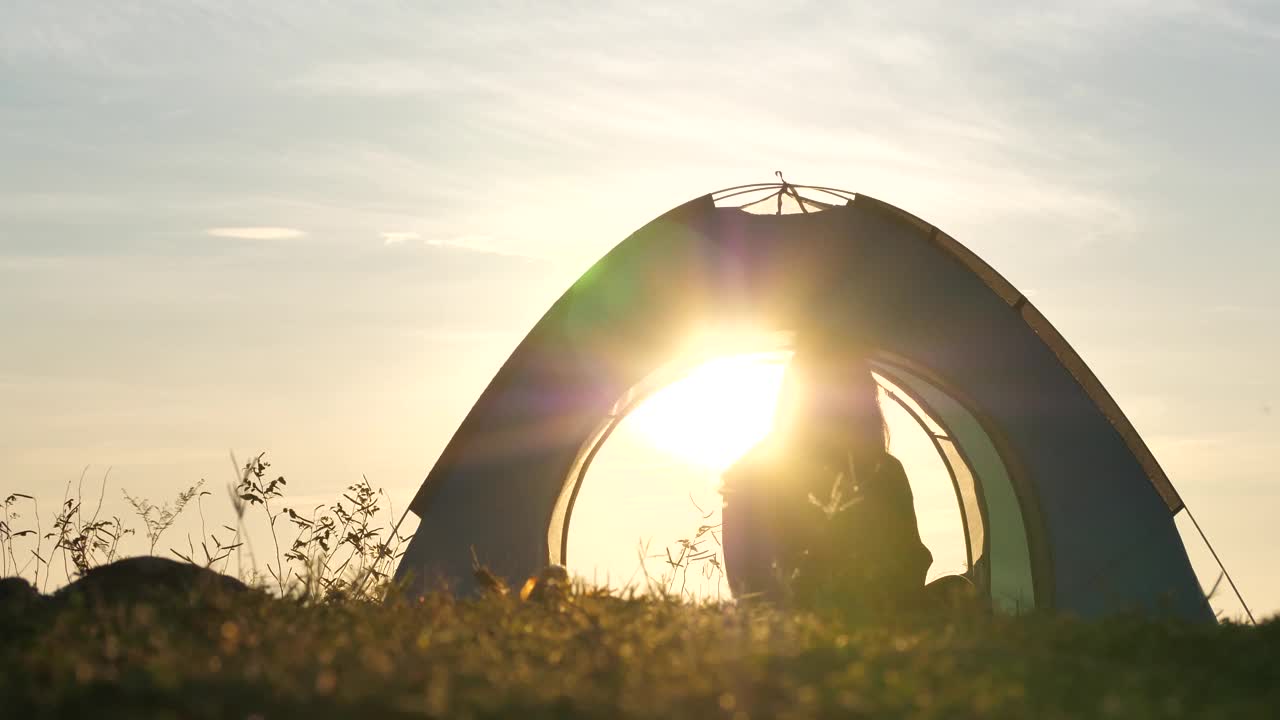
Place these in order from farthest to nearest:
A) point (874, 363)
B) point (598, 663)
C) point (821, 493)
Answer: point (874, 363)
point (821, 493)
point (598, 663)

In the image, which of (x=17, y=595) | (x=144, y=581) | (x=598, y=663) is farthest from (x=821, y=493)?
(x=17, y=595)

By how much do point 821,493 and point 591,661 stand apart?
3.91 m

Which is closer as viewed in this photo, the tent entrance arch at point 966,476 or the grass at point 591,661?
the grass at point 591,661

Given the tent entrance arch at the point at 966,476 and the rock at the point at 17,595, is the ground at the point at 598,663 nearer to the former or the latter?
the rock at the point at 17,595

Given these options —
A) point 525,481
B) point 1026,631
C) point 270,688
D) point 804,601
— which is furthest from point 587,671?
point 525,481

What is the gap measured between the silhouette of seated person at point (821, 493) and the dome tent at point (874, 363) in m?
0.82

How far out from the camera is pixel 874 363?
356 inches

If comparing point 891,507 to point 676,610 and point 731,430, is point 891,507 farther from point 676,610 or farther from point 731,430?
point 676,610

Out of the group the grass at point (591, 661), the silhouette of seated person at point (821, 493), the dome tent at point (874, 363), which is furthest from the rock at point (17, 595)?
the silhouette of seated person at point (821, 493)

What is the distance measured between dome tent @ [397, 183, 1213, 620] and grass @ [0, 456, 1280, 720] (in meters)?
2.82

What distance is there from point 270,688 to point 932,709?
5.07ft

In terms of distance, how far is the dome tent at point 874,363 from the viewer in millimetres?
8211

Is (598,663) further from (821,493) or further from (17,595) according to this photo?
(821,493)

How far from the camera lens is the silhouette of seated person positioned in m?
7.29
